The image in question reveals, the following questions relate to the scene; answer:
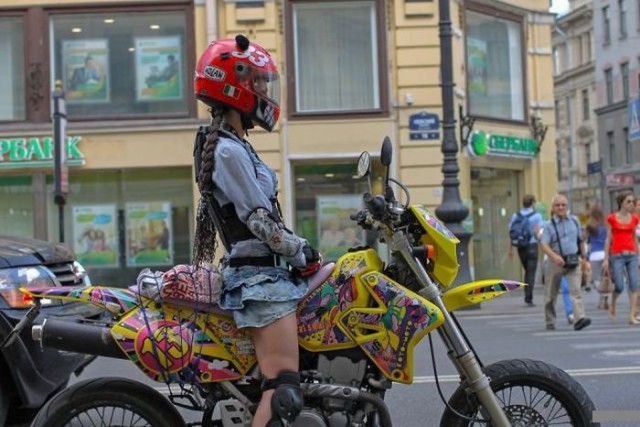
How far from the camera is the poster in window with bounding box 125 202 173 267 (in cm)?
1902

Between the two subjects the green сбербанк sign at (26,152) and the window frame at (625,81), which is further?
the window frame at (625,81)

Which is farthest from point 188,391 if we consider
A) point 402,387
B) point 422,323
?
point 402,387

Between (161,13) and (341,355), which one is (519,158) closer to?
(161,13)

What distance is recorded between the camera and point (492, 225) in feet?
69.7

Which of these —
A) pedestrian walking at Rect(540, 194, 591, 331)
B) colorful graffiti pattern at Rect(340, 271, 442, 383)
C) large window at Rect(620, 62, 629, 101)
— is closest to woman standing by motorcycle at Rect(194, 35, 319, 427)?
colorful graffiti pattern at Rect(340, 271, 442, 383)

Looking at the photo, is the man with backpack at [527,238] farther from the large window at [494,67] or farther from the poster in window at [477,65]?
the poster in window at [477,65]

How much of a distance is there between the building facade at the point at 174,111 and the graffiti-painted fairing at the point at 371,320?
589 inches

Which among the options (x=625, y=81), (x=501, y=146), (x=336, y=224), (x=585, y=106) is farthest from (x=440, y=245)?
(x=585, y=106)

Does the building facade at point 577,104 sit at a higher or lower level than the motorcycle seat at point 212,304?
higher

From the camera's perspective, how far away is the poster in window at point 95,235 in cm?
1898

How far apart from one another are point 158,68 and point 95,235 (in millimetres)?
3896

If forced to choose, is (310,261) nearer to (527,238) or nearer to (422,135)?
(527,238)

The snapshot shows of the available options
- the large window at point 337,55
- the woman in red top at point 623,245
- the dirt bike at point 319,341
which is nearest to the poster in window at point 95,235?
the large window at point 337,55

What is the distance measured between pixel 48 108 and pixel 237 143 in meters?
16.3
